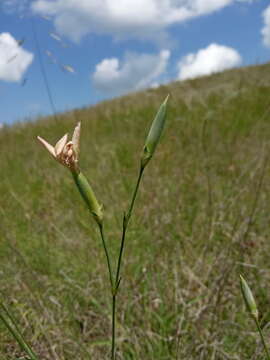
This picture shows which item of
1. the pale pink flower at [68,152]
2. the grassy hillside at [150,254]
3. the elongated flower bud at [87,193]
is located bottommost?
the grassy hillside at [150,254]

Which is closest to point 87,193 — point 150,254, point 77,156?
point 77,156

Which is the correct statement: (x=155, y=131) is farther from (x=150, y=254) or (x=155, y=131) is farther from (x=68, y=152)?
(x=150, y=254)

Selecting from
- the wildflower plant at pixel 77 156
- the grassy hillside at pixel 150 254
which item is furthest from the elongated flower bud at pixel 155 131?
the grassy hillside at pixel 150 254

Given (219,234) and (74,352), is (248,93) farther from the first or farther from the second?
(74,352)

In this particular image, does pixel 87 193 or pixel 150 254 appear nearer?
pixel 87 193

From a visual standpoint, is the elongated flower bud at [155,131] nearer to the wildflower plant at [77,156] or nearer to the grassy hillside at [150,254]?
the wildflower plant at [77,156]

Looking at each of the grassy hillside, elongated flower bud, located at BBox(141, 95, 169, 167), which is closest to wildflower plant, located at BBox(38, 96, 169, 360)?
elongated flower bud, located at BBox(141, 95, 169, 167)
